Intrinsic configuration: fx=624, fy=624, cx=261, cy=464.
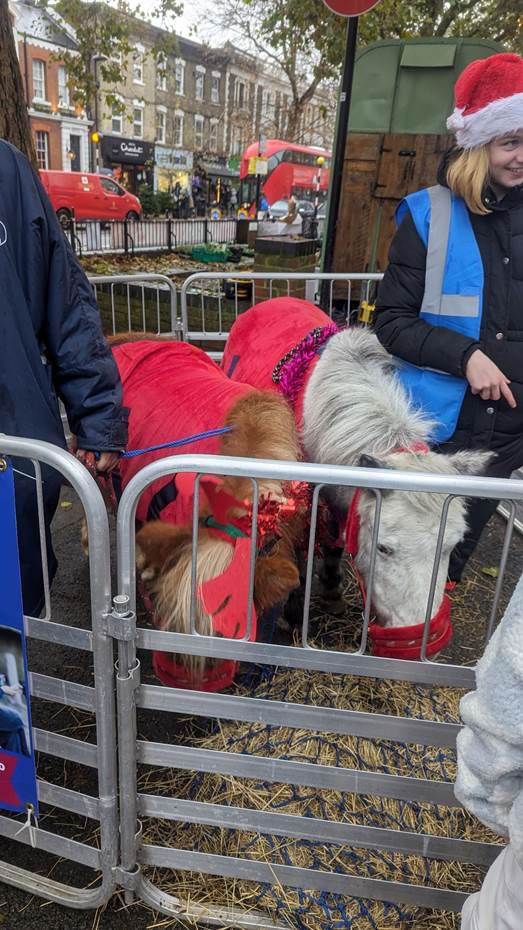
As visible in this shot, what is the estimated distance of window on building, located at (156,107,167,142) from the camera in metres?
46.1

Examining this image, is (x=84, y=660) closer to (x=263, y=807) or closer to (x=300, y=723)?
(x=263, y=807)

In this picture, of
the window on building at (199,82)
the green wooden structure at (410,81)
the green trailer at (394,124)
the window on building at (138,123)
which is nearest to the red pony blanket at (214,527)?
the green trailer at (394,124)

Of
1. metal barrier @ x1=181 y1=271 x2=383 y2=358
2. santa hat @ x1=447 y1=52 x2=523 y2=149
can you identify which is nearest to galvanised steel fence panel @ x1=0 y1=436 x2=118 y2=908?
santa hat @ x1=447 y1=52 x2=523 y2=149

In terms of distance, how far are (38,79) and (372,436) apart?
45890 mm

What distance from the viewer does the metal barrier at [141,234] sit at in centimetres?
1664

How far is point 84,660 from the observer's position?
9.52 feet

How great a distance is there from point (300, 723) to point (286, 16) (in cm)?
1262

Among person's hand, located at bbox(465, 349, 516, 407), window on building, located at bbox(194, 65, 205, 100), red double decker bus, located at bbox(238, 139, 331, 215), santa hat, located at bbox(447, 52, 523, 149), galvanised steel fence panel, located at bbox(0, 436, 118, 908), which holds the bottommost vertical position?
galvanised steel fence panel, located at bbox(0, 436, 118, 908)

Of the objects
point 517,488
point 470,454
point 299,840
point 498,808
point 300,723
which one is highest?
point 517,488

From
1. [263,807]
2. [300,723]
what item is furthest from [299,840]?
[300,723]

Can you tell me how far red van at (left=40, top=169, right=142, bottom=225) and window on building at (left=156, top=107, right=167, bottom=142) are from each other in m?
25.4

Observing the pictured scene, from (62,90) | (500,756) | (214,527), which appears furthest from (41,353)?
(62,90)

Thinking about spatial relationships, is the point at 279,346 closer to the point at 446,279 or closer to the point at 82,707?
the point at 446,279

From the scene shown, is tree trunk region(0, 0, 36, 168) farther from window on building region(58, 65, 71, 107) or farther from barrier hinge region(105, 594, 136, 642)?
window on building region(58, 65, 71, 107)
